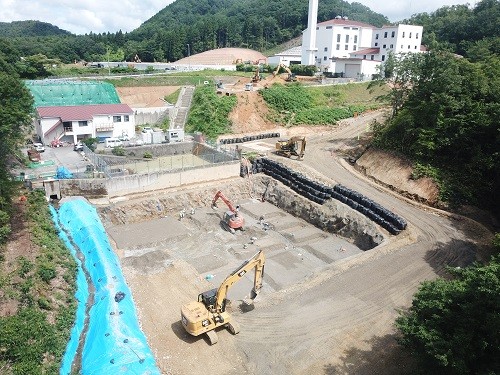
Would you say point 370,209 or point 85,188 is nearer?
point 370,209

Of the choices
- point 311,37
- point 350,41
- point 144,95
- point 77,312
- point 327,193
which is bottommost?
point 77,312

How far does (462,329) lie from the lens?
32.8 ft

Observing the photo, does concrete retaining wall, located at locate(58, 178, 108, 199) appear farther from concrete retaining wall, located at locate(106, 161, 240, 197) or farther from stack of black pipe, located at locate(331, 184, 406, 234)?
stack of black pipe, located at locate(331, 184, 406, 234)

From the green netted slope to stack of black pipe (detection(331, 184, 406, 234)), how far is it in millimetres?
30282

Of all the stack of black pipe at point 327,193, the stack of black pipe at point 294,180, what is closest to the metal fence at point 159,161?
the stack of black pipe at point 294,180

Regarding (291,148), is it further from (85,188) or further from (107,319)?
(107,319)

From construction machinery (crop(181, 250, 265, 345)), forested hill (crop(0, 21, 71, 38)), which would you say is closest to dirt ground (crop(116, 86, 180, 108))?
construction machinery (crop(181, 250, 265, 345))

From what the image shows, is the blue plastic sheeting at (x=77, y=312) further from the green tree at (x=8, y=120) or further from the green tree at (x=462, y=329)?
the green tree at (x=462, y=329)

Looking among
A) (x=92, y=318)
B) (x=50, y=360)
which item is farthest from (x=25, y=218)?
(x=50, y=360)

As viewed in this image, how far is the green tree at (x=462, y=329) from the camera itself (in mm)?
9531

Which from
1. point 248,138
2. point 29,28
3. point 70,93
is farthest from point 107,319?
point 29,28

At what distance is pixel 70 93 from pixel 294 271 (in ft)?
116

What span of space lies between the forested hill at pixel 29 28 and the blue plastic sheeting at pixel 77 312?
616 feet

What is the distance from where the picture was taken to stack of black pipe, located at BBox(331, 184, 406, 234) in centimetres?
2294
